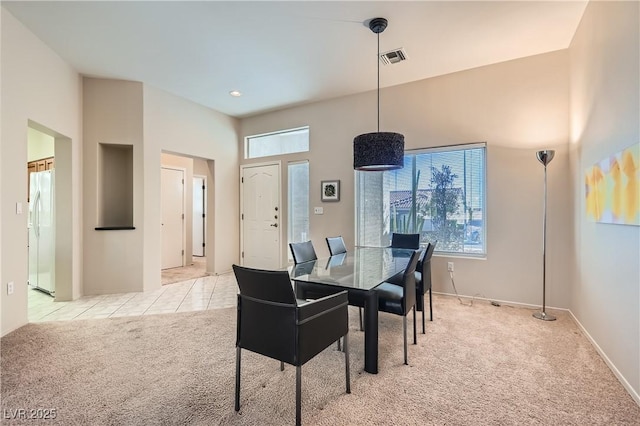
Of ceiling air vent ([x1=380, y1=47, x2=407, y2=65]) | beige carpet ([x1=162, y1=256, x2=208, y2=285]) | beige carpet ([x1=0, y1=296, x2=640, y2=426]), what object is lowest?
beige carpet ([x1=0, y1=296, x2=640, y2=426])

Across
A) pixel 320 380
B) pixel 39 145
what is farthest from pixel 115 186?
pixel 320 380

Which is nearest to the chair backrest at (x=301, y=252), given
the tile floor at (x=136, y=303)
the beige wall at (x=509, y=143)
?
the tile floor at (x=136, y=303)

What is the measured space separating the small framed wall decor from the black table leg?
2.73 m

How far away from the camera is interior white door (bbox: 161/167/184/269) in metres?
5.82

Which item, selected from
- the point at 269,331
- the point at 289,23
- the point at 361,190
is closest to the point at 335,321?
the point at 269,331

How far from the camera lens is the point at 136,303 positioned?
3.68m

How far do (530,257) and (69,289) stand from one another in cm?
563

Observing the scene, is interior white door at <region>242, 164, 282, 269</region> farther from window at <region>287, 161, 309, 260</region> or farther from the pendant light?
the pendant light

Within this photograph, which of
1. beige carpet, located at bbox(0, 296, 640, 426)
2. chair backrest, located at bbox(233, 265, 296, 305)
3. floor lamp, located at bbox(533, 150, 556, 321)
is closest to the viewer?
chair backrest, located at bbox(233, 265, 296, 305)

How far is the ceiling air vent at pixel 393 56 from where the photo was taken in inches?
130

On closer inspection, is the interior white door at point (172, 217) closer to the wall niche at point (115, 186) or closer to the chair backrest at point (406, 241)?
the wall niche at point (115, 186)

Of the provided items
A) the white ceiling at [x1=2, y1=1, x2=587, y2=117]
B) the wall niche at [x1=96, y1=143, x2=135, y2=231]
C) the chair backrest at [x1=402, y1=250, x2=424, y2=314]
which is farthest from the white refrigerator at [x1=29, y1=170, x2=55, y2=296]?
the chair backrest at [x1=402, y1=250, x2=424, y2=314]

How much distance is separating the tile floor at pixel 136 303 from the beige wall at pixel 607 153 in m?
3.53

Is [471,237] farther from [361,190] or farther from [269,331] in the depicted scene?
[269,331]
